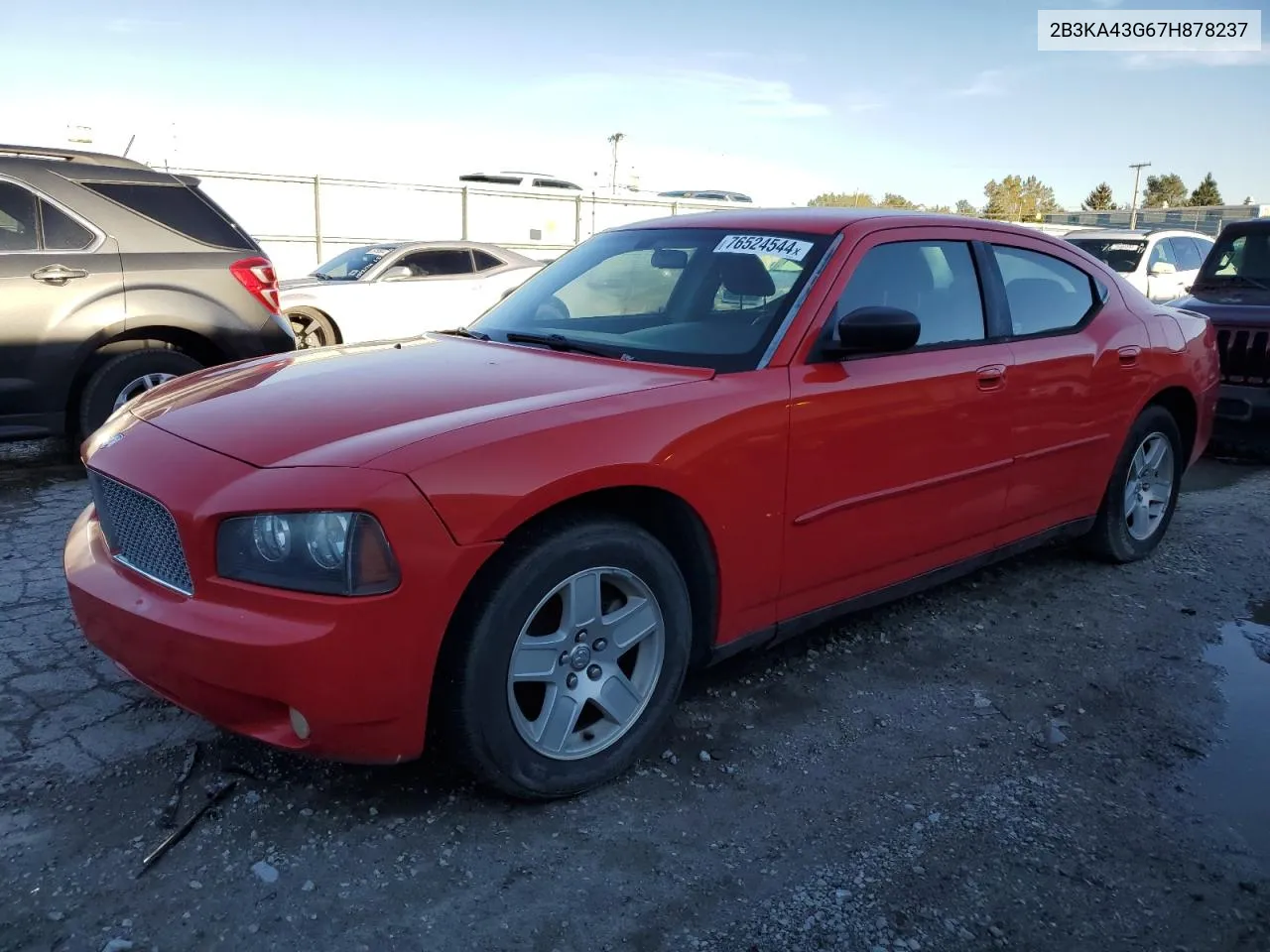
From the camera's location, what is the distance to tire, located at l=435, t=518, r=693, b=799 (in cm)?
249

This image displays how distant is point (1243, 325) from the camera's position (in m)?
7.09

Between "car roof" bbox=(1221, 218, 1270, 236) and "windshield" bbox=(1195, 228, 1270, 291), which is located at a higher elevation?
"car roof" bbox=(1221, 218, 1270, 236)

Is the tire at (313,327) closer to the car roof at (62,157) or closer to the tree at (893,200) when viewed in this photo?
the car roof at (62,157)

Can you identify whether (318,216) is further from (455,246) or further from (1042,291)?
(1042,291)

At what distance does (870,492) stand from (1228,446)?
5.57 meters

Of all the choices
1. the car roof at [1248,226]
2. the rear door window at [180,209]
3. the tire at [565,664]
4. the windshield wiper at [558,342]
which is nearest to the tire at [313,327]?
the rear door window at [180,209]

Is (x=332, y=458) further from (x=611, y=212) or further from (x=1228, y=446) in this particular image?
(x=611, y=212)

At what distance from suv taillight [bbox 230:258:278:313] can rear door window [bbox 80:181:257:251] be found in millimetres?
155

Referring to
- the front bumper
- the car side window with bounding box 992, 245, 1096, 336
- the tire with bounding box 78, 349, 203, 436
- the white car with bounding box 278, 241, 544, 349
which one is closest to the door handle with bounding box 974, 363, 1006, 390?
the car side window with bounding box 992, 245, 1096, 336

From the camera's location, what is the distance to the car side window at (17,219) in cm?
566

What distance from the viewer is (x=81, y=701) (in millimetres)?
3229

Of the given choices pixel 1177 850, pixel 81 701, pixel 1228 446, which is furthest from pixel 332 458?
pixel 1228 446

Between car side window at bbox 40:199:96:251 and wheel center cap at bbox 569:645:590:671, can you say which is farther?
car side window at bbox 40:199:96:251

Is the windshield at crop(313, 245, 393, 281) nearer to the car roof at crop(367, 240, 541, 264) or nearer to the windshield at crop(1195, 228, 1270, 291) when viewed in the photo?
the car roof at crop(367, 240, 541, 264)
